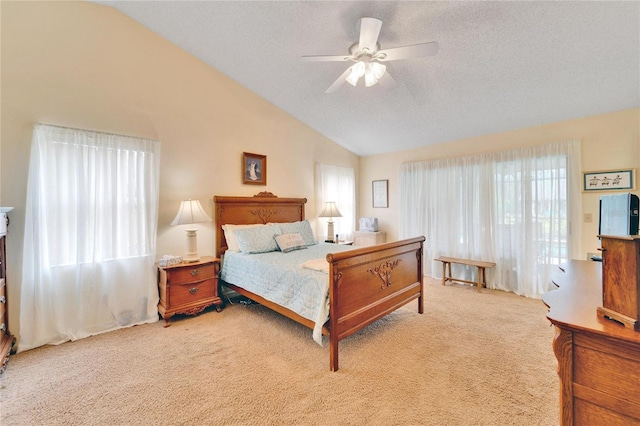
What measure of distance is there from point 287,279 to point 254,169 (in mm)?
2142

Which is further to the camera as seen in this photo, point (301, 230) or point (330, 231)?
point (330, 231)

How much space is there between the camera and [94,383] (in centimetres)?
204

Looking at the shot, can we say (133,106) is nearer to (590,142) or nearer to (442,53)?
(442,53)

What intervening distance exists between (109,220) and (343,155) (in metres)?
4.06

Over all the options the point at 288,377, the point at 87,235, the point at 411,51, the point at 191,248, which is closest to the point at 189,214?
the point at 191,248

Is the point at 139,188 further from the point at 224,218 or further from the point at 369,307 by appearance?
the point at 369,307

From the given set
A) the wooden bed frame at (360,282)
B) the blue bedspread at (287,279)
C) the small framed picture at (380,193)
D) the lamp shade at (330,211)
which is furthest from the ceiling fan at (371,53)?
the small framed picture at (380,193)

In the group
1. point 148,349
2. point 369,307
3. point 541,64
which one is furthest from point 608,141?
point 148,349

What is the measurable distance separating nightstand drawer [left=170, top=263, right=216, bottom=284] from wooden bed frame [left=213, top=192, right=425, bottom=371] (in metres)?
0.37

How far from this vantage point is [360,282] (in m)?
2.44

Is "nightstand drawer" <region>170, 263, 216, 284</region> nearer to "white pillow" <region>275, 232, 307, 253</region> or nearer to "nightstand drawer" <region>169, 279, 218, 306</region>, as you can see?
"nightstand drawer" <region>169, 279, 218, 306</region>

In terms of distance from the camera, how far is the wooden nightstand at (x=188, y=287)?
3059 millimetres

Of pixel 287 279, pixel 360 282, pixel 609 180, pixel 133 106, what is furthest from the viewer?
pixel 609 180

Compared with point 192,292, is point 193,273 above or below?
above
